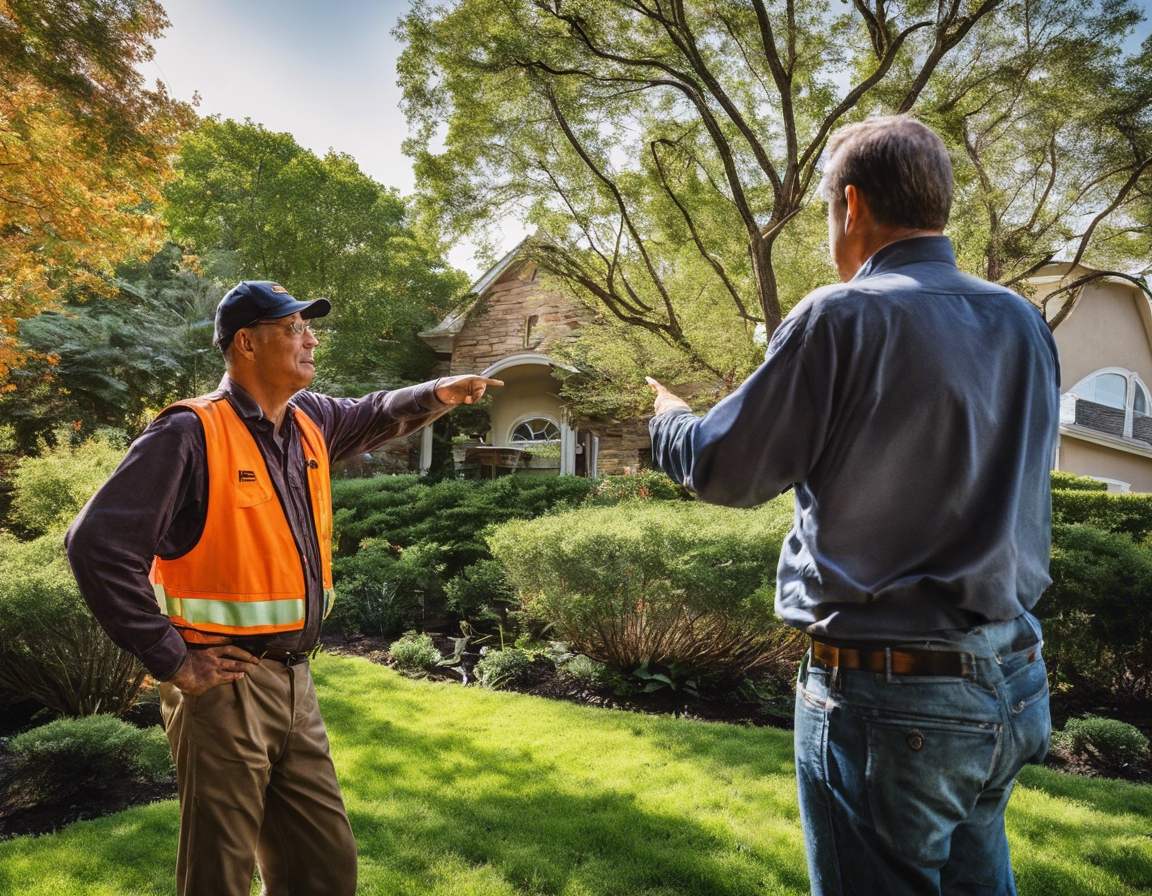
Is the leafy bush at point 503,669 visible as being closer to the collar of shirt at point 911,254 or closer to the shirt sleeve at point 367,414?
the shirt sleeve at point 367,414

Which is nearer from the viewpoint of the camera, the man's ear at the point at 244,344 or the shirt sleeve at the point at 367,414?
the man's ear at the point at 244,344

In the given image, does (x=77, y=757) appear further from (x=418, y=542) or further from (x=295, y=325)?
(x=418, y=542)

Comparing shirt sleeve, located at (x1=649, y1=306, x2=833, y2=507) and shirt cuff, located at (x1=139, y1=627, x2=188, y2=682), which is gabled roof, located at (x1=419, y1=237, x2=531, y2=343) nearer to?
shirt cuff, located at (x1=139, y1=627, x2=188, y2=682)

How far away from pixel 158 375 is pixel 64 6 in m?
13.9

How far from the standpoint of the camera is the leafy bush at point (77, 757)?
14.4 feet

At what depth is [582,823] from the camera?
12.7 feet

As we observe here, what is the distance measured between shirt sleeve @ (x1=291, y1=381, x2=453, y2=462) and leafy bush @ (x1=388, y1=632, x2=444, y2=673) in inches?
185

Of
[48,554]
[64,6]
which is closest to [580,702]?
[48,554]

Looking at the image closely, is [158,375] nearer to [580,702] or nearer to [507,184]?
[507,184]

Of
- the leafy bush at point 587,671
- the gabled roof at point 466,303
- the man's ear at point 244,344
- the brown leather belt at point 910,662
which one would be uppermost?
the gabled roof at point 466,303

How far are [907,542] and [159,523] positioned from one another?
6.09 feet

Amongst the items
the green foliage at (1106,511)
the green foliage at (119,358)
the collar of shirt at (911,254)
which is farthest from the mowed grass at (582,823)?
the green foliage at (119,358)

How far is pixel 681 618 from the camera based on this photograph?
6312 millimetres

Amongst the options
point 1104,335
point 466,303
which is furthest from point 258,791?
point 1104,335
